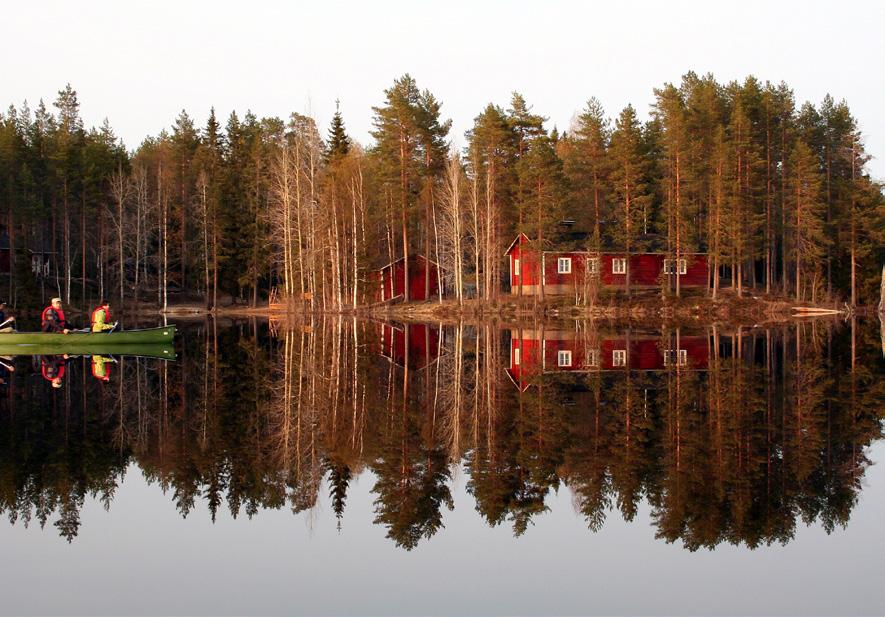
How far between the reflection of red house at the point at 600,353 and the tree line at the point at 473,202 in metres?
19.5

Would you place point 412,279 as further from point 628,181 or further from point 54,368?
point 54,368

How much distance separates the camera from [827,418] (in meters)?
15.2

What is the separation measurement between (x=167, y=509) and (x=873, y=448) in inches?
400

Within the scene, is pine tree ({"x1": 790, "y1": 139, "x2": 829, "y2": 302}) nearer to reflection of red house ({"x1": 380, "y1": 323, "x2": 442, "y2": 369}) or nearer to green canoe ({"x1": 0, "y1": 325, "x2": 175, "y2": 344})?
reflection of red house ({"x1": 380, "y1": 323, "x2": 442, "y2": 369})

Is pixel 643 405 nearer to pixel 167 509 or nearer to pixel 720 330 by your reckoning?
pixel 167 509

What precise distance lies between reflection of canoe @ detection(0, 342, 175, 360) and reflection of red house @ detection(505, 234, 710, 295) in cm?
3248

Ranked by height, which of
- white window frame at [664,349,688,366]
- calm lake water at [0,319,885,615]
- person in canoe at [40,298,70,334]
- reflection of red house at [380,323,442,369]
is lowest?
calm lake water at [0,319,885,615]

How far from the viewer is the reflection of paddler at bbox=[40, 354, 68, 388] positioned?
70.2 ft

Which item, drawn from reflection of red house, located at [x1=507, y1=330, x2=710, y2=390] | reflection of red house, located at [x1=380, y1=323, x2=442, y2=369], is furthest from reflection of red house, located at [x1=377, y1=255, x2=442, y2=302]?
reflection of red house, located at [x1=507, y1=330, x2=710, y2=390]

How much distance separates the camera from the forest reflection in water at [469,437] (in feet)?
32.6

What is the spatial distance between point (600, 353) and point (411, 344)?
8329mm

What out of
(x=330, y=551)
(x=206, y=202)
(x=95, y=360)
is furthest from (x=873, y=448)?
(x=206, y=202)

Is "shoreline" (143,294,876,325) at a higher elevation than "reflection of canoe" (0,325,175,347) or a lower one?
higher

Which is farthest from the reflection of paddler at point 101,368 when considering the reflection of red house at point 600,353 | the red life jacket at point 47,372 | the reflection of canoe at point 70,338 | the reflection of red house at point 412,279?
the reflection of red house at point 412,279
